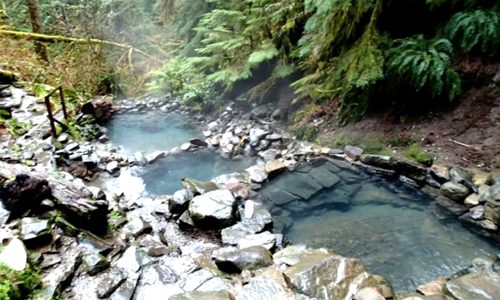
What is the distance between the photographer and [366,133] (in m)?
5.48

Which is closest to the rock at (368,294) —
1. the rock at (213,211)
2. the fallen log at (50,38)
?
the rock at (213,211)

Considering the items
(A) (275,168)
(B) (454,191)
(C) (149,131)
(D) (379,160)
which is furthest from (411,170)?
(C) (149,131)

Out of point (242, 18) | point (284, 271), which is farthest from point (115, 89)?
point (284, 271)

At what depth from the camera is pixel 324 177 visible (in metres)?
5.07

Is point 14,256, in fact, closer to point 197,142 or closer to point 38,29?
point 197,142

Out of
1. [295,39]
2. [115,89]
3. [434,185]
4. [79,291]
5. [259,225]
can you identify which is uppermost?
[295,39]

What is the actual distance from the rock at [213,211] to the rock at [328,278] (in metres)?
1.42

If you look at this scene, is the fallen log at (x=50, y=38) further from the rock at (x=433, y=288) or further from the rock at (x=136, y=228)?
the rock at (x=433, y=288)

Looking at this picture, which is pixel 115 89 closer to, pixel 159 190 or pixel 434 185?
pixel 159 190

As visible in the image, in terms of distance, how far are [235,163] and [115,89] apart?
7495mm

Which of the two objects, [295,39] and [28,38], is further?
[28,38]

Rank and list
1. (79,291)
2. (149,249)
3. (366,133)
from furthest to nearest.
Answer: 1. (366,133)
2. (149,249)
3. (79,291)

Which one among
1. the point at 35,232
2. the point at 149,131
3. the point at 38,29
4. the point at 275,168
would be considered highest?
the point at 38,29

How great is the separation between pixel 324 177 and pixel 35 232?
393 cm
